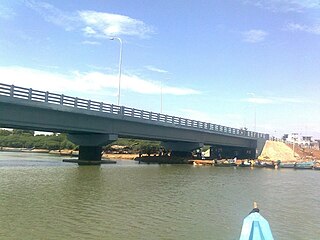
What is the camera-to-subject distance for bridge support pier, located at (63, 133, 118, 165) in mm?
60722

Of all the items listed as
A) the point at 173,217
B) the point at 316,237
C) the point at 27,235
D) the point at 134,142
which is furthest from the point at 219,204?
the point at 134,142

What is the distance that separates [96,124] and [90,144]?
6745 mm

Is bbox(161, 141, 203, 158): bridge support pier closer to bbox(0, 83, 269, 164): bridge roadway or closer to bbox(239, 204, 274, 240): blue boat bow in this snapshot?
bbox(0, 83, 269, 164): bridge roadway

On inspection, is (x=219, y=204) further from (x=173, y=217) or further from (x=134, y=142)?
(x=134, y=142)

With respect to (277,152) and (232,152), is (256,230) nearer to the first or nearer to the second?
(232,152)

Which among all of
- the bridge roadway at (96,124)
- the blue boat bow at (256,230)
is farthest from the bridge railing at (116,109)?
the blue boat bow at (256,230)

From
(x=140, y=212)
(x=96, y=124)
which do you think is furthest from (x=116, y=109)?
(x=140, y=212)

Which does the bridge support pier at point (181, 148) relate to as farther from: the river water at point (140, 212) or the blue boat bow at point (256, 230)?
the blue boat bow at point (256, 230)

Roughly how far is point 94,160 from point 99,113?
1167cm

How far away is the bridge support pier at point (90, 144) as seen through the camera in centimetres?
6072

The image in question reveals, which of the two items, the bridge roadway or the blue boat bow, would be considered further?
the bridge roadway

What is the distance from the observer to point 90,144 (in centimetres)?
6322

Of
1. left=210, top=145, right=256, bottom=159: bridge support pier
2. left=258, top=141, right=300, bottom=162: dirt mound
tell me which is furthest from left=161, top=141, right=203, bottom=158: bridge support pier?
left=258, top=141, right=300, bottom=162: dirt mound

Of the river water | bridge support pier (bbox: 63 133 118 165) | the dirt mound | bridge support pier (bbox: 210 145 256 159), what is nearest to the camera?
the river water
